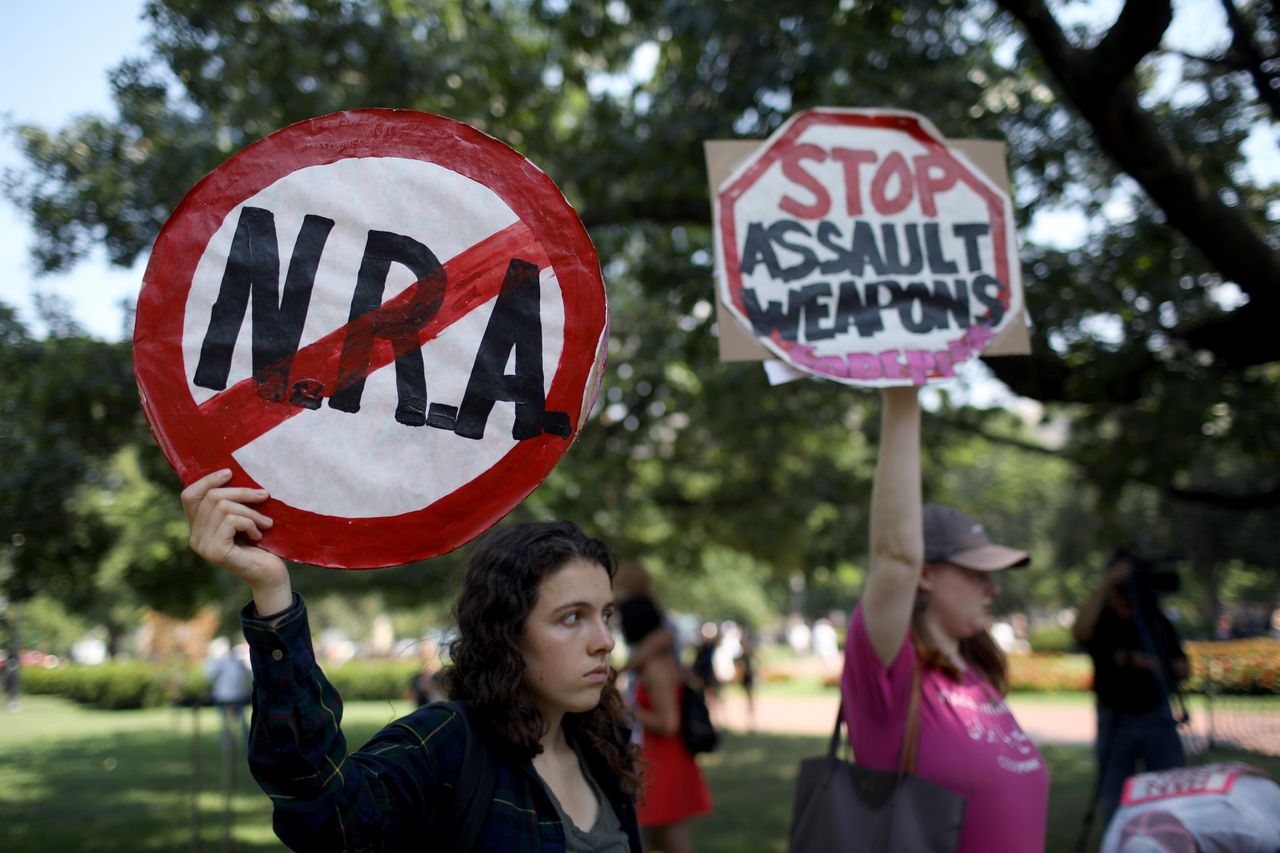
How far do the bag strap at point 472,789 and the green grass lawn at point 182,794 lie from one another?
2.83m

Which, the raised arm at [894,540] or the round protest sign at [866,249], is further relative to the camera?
the round protest sign at [866,249]

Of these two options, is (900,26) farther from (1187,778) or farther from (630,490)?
(630,490)

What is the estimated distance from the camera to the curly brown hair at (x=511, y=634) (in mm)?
1869

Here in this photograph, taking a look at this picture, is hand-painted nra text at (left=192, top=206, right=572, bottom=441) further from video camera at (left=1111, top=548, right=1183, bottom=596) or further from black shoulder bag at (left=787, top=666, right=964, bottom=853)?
video camera at (left=1111, top=548, right=1183, bottom=596)

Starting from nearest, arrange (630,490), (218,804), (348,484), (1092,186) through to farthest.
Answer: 1. (348,484)
2. (1092,186)
3. (218,804)
4. (630,490)

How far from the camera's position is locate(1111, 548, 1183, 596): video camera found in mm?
5832

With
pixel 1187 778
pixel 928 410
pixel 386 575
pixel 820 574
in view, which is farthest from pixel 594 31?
pixel 820 574

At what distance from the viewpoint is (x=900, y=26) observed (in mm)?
6285

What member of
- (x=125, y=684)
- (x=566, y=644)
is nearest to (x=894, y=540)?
(x=566, y=644)

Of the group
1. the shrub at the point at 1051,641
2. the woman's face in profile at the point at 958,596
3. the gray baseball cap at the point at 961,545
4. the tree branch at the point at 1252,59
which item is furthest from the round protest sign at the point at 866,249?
the shrub at the point at 1051,641

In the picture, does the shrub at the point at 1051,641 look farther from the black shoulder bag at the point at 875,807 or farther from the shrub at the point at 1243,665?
the black shoulder bag at the point at 875,807

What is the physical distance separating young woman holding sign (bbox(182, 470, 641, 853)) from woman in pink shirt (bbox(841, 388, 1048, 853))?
71 centimetres

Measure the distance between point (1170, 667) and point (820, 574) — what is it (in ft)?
29.4

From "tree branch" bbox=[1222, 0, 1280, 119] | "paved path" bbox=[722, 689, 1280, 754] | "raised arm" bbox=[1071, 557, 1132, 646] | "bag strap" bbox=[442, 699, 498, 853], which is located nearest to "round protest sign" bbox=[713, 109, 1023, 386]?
"bag strap" bbox=[442, 699, 498, 853]
